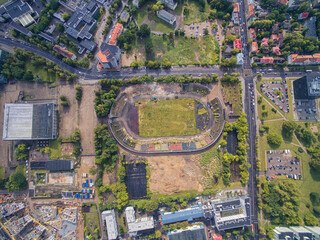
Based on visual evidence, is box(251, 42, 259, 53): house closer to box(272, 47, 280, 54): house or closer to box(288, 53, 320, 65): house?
box(272, 47, 280, 54): house

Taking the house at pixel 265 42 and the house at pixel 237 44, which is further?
the house at pixel 265 42

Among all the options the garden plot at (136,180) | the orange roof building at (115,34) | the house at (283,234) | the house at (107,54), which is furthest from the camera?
the orange roof building at (115,34)

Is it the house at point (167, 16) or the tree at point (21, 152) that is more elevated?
the house at point (167, 16)

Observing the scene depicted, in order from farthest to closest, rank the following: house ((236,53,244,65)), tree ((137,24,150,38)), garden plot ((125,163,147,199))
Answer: house ((236,53,244,65))
tree ((137,24,150,38))
garden plot ((125,163,147,199))

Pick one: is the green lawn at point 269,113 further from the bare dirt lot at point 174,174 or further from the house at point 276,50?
the bare dirt lot at point 174,174

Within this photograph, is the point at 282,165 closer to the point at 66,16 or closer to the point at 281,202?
the point at 281,202

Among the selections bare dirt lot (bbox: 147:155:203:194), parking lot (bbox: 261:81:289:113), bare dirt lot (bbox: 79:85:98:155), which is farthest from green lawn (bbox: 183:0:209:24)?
bare dirt lot (bbox: 147:155:203:194)

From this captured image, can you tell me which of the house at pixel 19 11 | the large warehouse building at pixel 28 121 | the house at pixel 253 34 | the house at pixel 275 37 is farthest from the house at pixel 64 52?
the house at pixel 275 37
